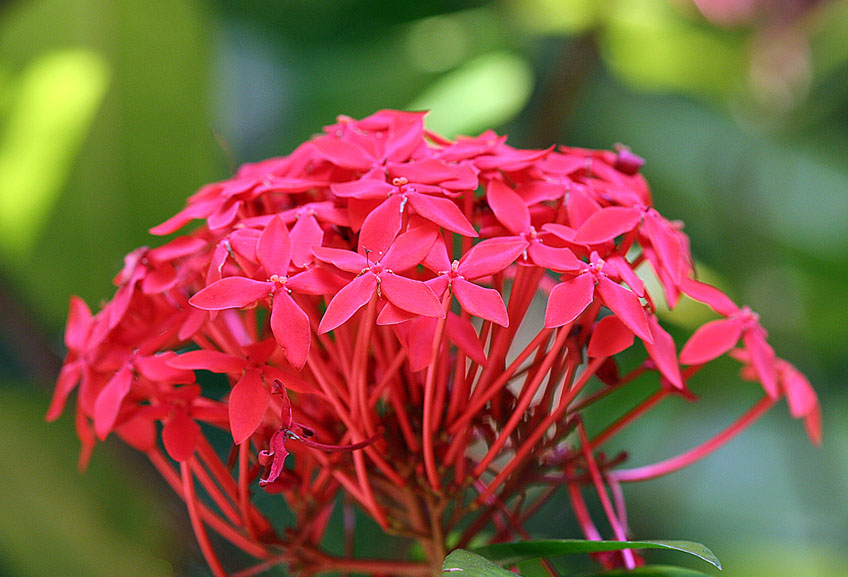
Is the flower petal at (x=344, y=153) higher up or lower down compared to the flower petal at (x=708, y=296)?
higher up

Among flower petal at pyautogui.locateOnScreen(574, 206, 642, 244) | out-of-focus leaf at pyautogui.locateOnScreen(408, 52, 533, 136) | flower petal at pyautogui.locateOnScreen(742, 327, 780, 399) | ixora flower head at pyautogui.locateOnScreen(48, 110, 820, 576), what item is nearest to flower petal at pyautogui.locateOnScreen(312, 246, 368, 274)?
ixora flower head at pyautogui.locateOnScreen(48, 110, 820, 576)

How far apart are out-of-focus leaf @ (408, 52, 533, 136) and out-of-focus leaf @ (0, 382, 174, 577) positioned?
49 centimetres

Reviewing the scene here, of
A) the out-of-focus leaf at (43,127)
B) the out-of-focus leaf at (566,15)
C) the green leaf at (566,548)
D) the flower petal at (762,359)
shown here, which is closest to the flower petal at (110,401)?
the green leaf at (566,548)

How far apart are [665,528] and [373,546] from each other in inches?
15.3

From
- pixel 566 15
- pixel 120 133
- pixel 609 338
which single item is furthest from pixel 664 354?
pixel 566 15

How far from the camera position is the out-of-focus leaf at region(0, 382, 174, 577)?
81cm

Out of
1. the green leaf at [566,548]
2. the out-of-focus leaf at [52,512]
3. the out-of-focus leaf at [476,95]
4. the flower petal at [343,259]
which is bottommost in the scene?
the out-of-focus leaf at [52,512]

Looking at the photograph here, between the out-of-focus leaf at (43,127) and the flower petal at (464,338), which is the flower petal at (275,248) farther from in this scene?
the out-of-focus leaf at (43,127)

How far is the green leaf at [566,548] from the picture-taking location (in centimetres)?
35

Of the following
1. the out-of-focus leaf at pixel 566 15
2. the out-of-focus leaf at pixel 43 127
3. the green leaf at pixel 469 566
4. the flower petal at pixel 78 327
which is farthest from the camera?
the out-of-focus leaf at pixel 566 15

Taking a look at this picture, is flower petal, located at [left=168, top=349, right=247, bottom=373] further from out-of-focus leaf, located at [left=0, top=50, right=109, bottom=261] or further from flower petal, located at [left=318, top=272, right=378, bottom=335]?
out-of-focus leaf, located at [left=0, top=50, right=109, bottom=261]

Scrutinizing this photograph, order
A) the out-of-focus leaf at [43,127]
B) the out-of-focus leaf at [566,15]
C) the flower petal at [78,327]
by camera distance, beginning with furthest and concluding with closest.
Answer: the out-of-focus leaf at [566,15] < the out-of-focus leaf at [43,127] < the flower petal at [78,327]

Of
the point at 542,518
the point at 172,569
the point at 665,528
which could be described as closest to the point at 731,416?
the point at 665,528

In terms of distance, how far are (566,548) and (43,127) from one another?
0.65 meters
